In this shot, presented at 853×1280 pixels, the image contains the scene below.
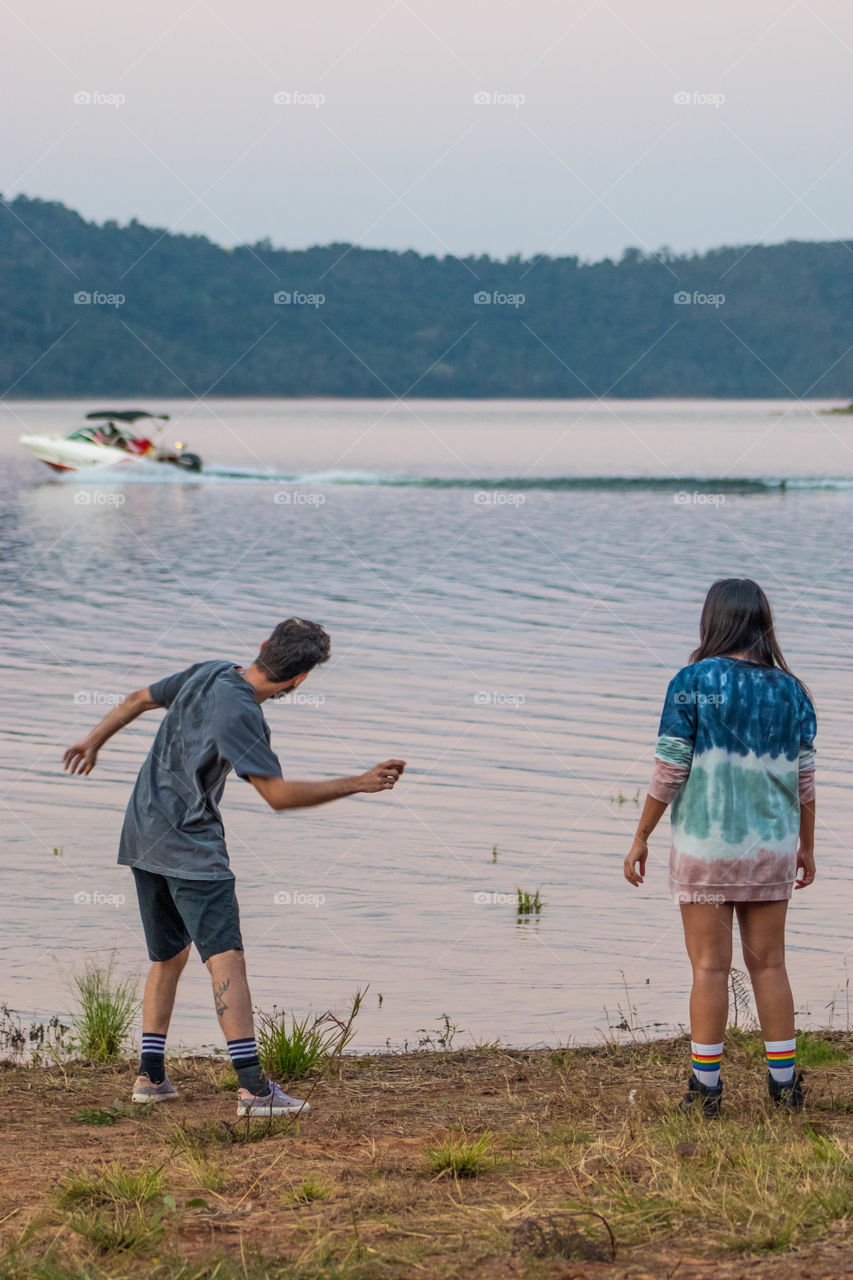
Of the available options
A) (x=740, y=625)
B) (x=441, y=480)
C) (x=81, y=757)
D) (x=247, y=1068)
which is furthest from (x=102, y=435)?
(x=740, y=625)

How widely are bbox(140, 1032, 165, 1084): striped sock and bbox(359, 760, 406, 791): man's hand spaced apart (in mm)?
1144

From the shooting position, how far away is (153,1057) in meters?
5.16

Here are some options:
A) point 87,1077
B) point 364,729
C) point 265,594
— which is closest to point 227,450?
point 265,594

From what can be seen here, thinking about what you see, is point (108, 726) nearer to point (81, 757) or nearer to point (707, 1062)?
point (81, 757)

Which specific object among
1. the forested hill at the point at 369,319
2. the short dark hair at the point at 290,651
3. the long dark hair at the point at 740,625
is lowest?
the short dark hair at the point at 290,651

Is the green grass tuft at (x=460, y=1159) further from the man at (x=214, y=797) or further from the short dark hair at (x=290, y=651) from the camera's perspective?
the short dark hair at (x=290, y=651)

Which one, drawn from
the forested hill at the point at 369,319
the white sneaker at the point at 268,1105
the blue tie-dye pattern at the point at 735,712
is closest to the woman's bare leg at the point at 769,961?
the blue tie-dye pattern at the point at 735,712

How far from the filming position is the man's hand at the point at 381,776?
188 inches

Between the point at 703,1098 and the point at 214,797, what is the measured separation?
176cm

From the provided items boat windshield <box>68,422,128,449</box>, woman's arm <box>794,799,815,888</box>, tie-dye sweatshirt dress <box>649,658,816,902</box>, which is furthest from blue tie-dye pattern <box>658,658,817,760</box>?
boat windshield <box>68,422,128,449</box>

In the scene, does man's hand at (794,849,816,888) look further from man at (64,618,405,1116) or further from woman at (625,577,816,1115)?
man at (64,618,405,1116)

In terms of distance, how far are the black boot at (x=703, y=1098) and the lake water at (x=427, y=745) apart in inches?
61.8

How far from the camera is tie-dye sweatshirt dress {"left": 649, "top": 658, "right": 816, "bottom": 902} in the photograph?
4766 mm

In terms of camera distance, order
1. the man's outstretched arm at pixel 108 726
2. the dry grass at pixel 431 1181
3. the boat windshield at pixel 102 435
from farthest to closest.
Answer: the boat windshield at pixel 102 435, the man's outstretched arm at pixel 108 726, the dry grass at pixel 431 1181
